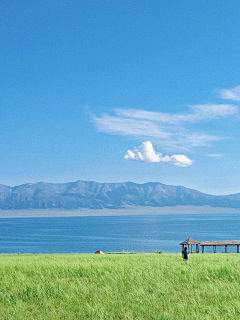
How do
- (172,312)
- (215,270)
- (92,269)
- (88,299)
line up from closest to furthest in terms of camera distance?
(172,312) → (88,299) → (215,270) → (92,269)

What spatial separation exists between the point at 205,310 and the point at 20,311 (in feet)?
20.5

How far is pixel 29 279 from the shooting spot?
16.4 metres

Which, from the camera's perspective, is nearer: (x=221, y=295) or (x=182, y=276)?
(x=221, y=295)

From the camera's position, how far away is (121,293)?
1373cm

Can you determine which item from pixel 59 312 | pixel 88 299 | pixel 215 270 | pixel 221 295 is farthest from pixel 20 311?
pixel 215 270

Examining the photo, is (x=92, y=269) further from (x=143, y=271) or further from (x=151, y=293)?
(x=151, y=293)

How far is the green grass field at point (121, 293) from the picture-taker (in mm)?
11609

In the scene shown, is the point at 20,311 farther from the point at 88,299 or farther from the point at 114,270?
the point at 114,270

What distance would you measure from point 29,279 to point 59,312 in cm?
489

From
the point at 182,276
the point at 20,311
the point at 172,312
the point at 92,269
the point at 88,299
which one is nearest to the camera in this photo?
the point at 172,312

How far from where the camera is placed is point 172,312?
1141 centimetres

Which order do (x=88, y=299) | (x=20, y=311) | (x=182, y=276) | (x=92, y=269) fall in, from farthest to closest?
(x=92, y=269)
(x=182, y=276)
(x=88, y=299)
(x=20, y=311)

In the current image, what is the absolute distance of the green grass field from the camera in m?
11.6

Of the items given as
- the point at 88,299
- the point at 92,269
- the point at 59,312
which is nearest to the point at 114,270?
the point at 92,269
